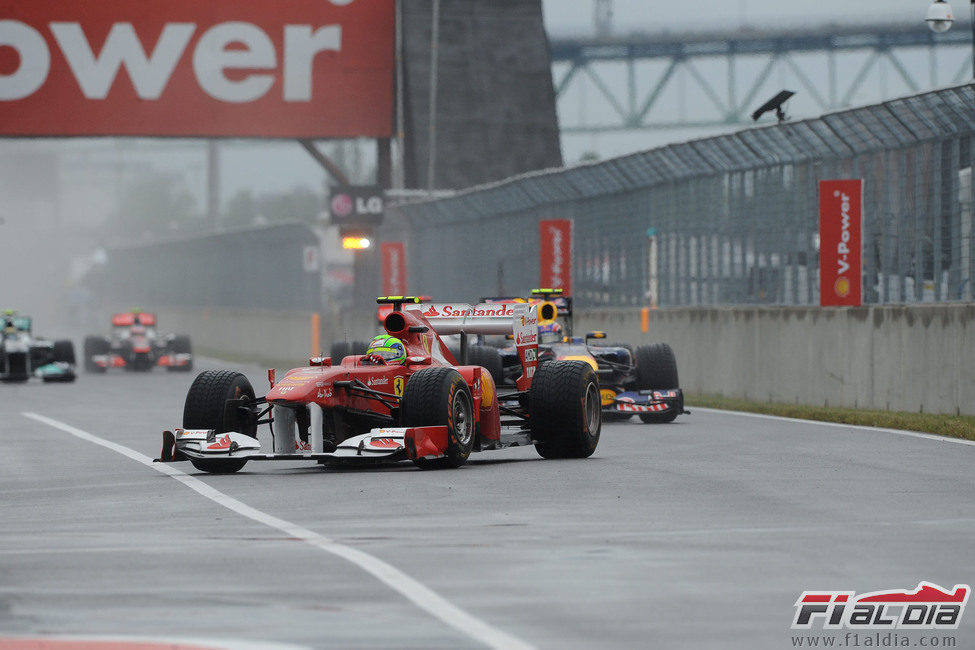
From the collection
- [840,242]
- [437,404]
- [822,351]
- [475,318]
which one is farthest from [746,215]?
[437,404]

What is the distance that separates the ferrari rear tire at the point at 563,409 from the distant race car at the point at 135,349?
1117 inches

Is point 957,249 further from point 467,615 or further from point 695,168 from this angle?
point 467,615

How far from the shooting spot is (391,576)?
9555 millimetres

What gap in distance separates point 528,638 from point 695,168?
962 inches

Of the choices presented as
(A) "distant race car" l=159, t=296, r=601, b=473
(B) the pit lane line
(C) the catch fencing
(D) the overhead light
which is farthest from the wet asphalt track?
(D) the overhead light

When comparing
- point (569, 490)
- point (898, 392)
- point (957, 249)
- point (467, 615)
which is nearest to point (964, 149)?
point (957, 249)

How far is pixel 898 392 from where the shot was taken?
2258cm

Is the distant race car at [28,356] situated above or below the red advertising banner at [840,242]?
below

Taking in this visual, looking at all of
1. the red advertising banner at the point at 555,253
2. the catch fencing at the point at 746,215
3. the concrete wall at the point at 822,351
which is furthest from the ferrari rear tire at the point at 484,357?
the red advertising banner at the point at 555,253

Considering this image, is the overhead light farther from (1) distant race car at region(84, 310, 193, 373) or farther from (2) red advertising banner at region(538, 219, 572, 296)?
(2) red advertising banner at region(538, 219, 572, 296)

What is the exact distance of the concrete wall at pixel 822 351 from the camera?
70.4 ft

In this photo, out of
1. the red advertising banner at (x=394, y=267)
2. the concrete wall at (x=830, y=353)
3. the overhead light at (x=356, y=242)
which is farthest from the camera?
the overhead light at (x=356, y=242)
